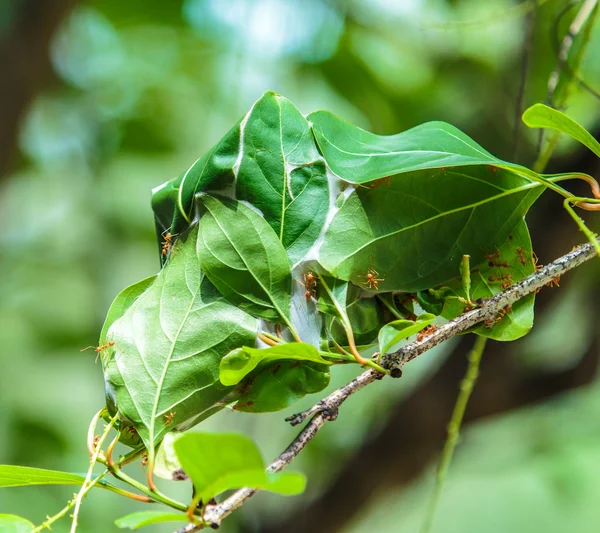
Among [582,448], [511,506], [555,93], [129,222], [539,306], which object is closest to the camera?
[555,93]

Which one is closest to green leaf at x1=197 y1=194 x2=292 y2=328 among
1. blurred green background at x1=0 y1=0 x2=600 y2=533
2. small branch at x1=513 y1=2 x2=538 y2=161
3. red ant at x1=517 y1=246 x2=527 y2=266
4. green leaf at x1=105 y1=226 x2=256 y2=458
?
green leaf at x1=105 y1=226 x2=256 y2=458

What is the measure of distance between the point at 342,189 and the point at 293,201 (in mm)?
25

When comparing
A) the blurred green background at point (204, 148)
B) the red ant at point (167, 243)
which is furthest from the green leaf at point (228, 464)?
the blurred green background at point (204, 148)

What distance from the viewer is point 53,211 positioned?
159cm

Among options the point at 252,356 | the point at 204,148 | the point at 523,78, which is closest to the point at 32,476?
the point at 252,356

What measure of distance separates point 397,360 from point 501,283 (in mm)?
72

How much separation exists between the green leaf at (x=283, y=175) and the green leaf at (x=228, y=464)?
10cm

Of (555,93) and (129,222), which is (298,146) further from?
(129,222)

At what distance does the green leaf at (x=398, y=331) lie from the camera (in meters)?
0.24

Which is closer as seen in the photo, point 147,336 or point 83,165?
point 147,336

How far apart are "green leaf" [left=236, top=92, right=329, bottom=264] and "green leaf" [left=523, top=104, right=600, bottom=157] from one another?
0.09 meters

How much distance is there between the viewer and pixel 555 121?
0.89 ft

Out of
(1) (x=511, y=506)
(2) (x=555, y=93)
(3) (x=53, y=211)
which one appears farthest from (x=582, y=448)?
(3) (x=53, y=211)

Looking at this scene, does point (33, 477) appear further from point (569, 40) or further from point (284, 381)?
point (569, 40)
